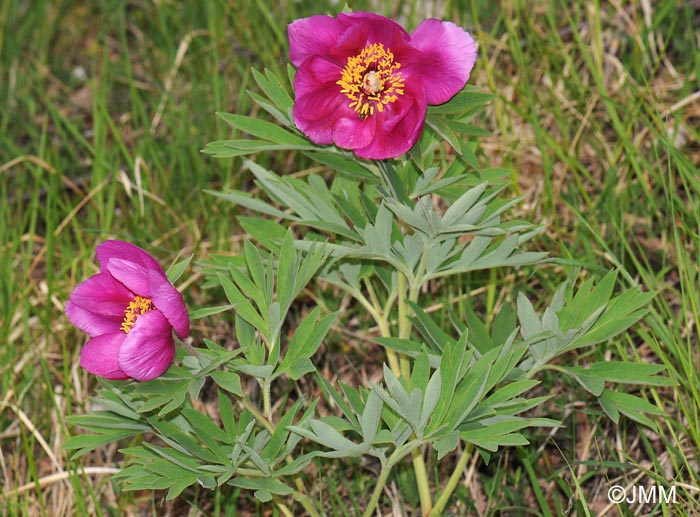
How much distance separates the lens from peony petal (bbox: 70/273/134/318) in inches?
64.3

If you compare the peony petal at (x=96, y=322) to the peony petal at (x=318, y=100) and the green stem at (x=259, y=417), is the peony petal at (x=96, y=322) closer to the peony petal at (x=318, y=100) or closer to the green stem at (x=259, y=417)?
the green stem at (x=259, y=417)

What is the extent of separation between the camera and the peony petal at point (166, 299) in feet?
5.04

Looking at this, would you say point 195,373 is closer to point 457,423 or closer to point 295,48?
point 457,423

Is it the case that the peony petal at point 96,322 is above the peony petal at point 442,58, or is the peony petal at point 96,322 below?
below

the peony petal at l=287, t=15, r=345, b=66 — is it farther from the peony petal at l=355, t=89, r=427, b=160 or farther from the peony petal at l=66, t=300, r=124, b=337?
the peony petal at l=66, t=300, r=124, b=337

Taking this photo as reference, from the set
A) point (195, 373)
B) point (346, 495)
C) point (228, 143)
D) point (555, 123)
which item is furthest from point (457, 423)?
point (555, 123)

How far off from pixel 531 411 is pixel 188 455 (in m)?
0.90

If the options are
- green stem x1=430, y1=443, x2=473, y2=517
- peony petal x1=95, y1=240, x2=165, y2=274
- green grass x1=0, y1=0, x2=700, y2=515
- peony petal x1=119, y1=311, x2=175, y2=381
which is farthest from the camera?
green grass x1=0, y1=0, x2=700, y2=515

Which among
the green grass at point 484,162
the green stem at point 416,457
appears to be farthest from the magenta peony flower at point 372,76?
the green grass at point 484,162

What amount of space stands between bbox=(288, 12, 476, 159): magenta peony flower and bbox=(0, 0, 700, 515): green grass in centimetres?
59
